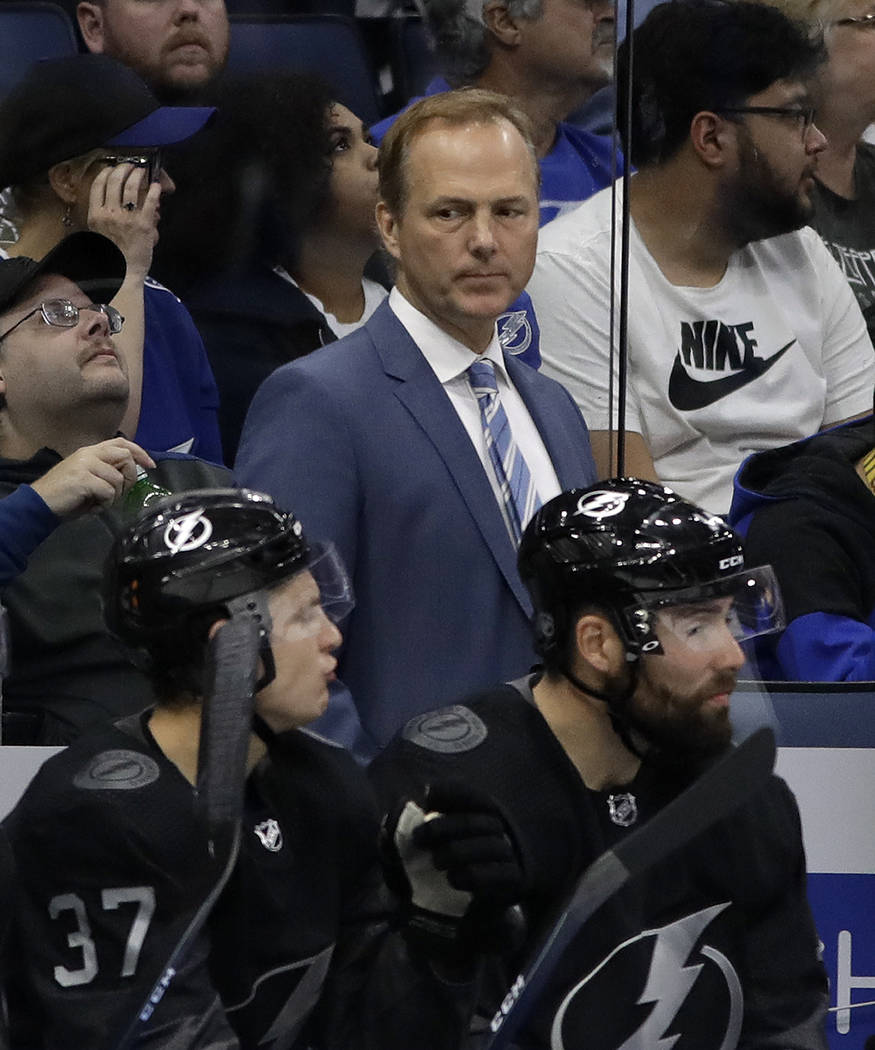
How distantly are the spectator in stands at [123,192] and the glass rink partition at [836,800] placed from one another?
866 millimetres

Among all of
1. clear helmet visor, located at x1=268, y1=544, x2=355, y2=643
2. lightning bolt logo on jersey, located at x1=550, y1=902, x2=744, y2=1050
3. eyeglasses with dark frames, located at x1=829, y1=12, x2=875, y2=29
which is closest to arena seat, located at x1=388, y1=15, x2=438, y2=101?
eyeglasses with dark frames, located at x1=829, y1=12, x2=875, y2=29

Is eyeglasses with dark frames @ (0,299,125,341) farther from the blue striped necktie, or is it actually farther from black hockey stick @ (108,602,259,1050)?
black hockey stick @ (108,602,259,1050)

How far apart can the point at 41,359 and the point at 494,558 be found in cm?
67

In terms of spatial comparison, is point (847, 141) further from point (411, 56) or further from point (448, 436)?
point (448, 436)

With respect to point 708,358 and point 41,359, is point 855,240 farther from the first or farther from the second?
point 41,359

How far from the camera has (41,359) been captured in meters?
2.79

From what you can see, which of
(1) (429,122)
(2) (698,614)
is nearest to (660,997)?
(2) (698,614)

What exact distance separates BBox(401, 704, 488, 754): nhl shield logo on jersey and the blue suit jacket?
0.79 feet

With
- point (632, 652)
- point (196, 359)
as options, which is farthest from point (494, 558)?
point (196, 359)

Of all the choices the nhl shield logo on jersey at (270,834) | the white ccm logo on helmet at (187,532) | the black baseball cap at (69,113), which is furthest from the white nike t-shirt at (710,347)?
the nhl shield logo on jersey at (270,834)

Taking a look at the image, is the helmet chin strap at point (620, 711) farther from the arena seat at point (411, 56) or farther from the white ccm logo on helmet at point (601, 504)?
the arena seat at point (411, 56)

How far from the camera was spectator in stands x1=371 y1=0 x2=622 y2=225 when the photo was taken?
9.46 ft

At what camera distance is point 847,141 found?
2.96m

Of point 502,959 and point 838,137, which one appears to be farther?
point 838,137
